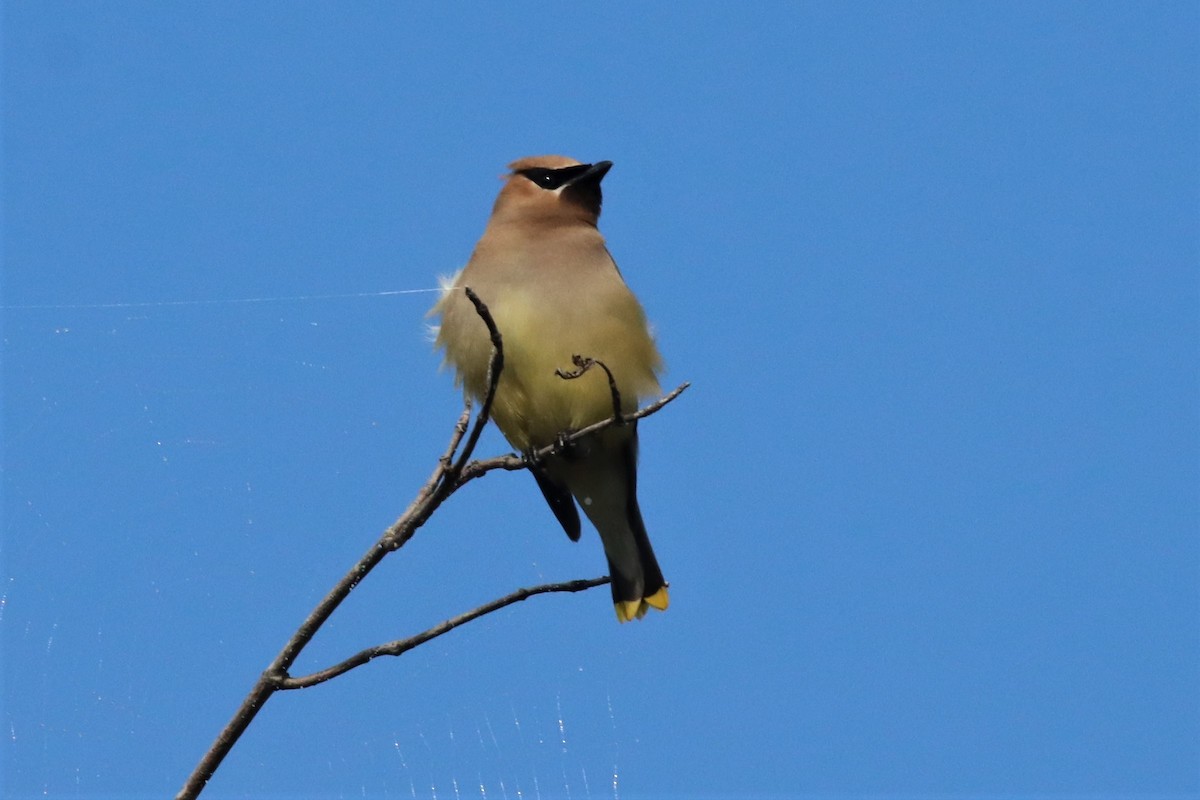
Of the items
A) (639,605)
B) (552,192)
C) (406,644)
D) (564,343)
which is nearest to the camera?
(406,644)

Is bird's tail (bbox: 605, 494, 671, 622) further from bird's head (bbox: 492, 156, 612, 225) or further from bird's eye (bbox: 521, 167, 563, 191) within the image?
bird's eye (bbox: 521, 167, 563, 191)

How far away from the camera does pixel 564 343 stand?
4.43 metres

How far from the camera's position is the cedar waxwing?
4445 mm

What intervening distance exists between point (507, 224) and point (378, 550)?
2165mm

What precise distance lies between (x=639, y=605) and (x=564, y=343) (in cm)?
95

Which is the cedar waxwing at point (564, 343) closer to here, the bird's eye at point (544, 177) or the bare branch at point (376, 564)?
the bird's eye at point (544, 177)

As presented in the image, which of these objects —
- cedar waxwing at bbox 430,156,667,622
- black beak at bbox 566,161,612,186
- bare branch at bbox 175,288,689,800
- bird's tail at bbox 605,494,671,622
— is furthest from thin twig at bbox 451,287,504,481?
black beak at bbox 566,161,612,186

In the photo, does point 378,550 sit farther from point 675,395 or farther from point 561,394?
point 561,394

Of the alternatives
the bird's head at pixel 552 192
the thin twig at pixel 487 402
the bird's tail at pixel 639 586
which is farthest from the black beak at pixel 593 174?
Result: the thin twig at pixel 487 402

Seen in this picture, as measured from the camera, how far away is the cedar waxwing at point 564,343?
4445 millimetres

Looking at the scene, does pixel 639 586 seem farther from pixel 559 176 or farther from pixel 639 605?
pixel 559 176

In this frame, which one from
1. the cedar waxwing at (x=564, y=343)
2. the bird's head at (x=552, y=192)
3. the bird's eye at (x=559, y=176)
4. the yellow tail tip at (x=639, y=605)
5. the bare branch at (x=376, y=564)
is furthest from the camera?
the bird's eye at (x=559, y=176)

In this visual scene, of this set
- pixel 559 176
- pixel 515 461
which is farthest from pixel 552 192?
pixel 515 461

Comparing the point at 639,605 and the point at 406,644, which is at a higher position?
the point at 639,605
